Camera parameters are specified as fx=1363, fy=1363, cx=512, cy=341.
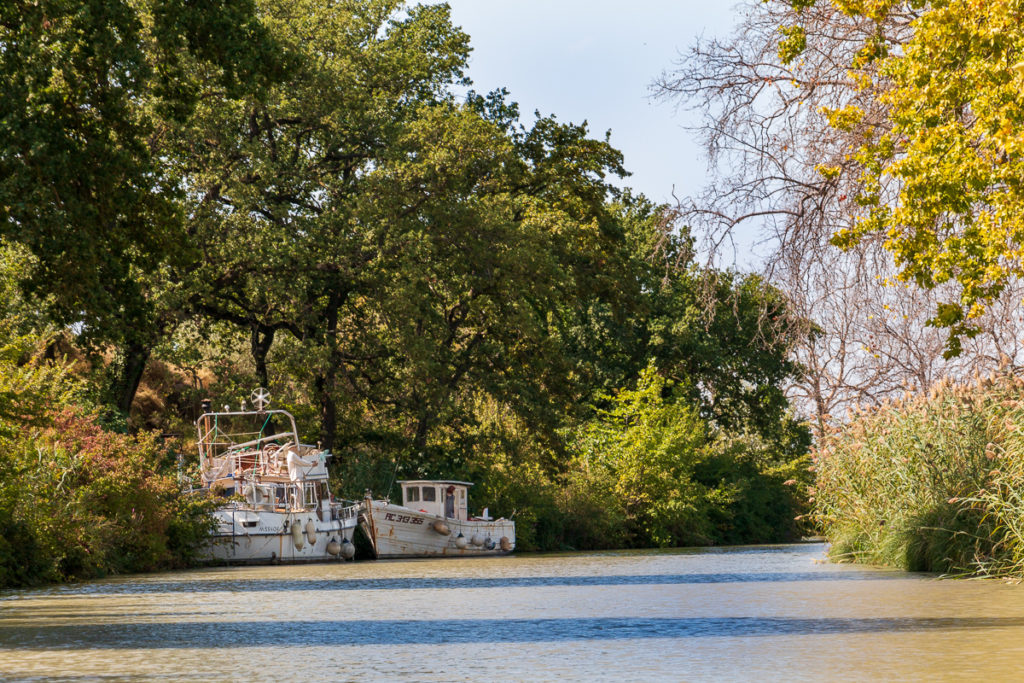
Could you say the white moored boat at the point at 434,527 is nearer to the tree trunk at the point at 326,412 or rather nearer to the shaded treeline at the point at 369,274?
the shaded treeline at the point at 369,274

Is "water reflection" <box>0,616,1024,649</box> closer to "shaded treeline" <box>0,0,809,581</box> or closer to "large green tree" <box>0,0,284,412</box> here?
"large green tree" <box>0,0,284,412</box>

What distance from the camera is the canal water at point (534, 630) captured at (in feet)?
30.7

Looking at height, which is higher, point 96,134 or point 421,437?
point 96,134

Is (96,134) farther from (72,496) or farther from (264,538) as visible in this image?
(264,538)

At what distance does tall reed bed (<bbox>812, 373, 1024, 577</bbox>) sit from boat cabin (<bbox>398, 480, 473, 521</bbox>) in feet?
68.3

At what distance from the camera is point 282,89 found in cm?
3538

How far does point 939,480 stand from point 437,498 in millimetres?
24851

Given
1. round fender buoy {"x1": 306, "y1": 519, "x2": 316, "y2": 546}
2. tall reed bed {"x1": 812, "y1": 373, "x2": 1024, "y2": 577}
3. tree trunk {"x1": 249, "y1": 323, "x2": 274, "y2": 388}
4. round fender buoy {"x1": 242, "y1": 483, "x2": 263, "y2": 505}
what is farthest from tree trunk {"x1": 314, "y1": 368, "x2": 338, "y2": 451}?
tall reed bed {"x1": 812, "y1": 373, "x2": 1024, "y2": 577}

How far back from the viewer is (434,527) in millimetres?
41875

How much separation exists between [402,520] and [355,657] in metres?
30.8

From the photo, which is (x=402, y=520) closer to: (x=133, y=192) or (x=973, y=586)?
(x=133, y=192)

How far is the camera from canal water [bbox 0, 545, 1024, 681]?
9359 mm

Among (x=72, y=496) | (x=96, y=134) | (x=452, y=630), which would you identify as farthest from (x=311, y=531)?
(x=452, y=630)

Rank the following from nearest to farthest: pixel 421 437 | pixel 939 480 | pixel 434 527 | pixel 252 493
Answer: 1. pixel 939 480
2. pixel 252 493
3. pixel 421 437
4. pixel 434 527
